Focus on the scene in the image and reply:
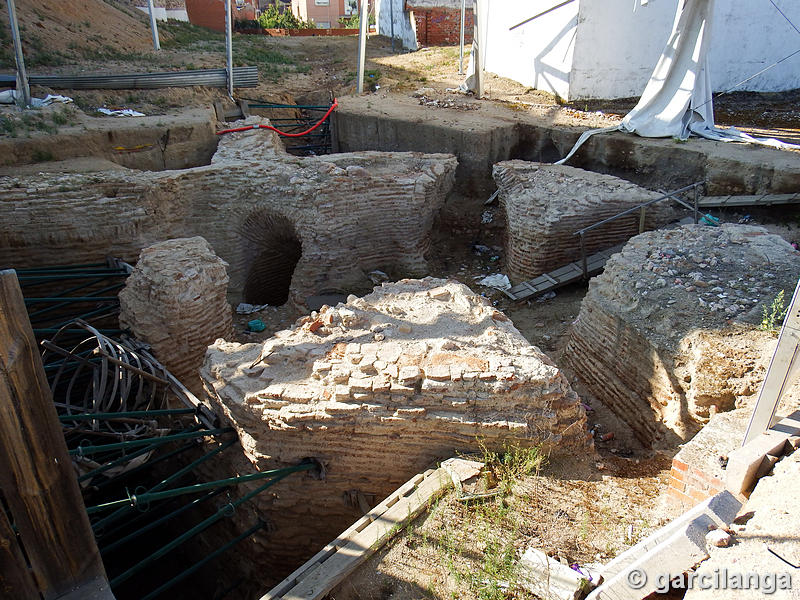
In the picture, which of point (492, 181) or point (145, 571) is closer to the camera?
point (145, 571)

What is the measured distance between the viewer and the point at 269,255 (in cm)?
817

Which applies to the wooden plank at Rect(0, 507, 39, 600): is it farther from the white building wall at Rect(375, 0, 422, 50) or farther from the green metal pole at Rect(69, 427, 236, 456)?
the white building wall at Rect(375, 0, 422, 50)

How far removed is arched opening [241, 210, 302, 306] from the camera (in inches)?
296

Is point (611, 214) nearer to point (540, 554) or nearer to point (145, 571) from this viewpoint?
point (540, 554)

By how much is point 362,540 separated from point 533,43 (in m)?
11.0

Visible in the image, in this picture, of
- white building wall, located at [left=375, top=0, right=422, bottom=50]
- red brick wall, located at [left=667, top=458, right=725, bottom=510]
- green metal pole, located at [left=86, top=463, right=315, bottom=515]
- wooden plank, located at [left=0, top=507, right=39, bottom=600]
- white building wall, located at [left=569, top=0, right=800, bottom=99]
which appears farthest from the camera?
white building wall, located at [left=375, top=0, right=422, bottom=50]

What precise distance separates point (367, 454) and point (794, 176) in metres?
6.52

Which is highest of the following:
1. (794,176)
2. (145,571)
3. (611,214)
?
(794,176)

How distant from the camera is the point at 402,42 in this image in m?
17.5

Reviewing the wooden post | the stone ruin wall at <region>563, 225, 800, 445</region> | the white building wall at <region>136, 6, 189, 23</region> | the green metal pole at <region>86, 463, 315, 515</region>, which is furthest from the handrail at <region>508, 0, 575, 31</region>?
the white building wall at <region>136, 6, 189, 23</region>

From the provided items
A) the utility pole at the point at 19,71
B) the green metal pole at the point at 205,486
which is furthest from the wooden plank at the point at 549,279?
the utility pole at the point at 19,71

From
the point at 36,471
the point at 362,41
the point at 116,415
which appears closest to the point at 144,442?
the point at 116,415

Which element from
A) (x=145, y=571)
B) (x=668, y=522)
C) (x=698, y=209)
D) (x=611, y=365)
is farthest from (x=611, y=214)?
(x=145, y=571)

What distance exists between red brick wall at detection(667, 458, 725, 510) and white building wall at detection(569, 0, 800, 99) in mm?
9150
